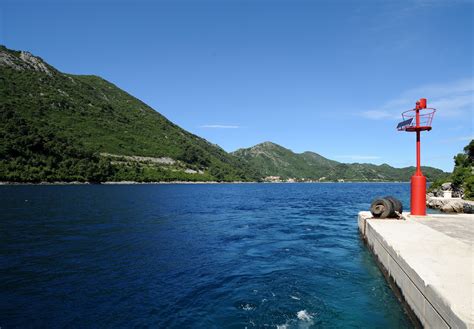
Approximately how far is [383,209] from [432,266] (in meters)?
12.8

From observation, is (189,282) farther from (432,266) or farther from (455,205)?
(455,205)

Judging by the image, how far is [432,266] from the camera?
9.31 meters

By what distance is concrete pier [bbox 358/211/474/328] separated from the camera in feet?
21.9

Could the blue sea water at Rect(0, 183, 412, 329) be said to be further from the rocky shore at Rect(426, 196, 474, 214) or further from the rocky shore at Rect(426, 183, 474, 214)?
the rocky shore at Rect(426, 183, 474, 214)

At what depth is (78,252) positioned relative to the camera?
1875 cm

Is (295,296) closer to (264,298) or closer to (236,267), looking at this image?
(264,298)

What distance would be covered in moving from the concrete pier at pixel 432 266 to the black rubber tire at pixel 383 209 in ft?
8.66

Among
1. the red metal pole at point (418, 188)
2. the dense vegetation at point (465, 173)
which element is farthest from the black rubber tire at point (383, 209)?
the dense vegetation at point (465, 173)

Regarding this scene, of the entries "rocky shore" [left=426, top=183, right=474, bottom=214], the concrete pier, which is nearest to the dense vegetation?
"rocky shore" [left=426, top=183, right=474, bottom=214]

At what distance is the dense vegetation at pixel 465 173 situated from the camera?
139 feet

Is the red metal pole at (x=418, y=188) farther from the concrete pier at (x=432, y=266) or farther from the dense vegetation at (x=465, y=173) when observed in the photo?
the dense vegetation at (x=465, y=173)

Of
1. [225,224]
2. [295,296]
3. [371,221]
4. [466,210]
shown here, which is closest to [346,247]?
[371,221]

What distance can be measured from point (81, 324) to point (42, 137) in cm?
17778

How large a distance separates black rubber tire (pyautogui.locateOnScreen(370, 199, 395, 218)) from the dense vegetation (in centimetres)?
2857
